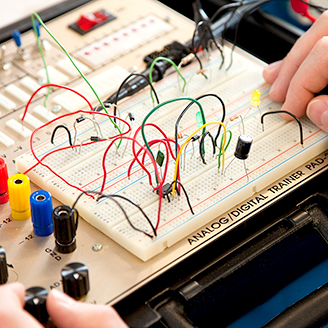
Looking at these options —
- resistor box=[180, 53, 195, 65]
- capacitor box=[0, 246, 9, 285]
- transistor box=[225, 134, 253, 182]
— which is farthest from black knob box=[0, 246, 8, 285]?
resistor box=[180, 53, 195, 65]

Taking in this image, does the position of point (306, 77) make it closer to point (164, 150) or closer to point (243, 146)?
point (243, 146)

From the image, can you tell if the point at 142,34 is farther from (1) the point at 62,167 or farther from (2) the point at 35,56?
(1) the point at 62,167

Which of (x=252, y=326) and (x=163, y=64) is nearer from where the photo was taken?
(x=252, y=326)

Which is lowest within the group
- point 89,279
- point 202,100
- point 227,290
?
point 227,290

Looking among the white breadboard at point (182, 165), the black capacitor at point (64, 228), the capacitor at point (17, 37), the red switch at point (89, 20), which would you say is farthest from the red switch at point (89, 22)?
the black capacitor at point (64, 228)

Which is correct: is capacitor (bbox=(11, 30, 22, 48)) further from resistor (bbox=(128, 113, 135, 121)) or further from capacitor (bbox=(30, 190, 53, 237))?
capacitor (bbox=(30, 190, 53, 237))

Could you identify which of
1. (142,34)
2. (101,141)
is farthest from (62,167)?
(142,34)

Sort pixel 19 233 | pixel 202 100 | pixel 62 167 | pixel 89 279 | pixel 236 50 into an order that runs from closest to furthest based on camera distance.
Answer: pixel 89 279 → pixel 19 233 → pixel 62 167 → pixel 202 100 → pixel 236 50

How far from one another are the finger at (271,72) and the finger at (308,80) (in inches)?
4.8

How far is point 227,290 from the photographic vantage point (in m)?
1.60

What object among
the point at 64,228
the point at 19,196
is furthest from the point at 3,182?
the point at 64,228

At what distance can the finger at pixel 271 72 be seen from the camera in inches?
78.2

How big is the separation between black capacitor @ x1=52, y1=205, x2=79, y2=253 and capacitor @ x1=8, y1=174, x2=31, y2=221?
16 cm

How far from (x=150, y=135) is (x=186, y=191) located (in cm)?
28
